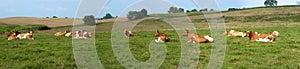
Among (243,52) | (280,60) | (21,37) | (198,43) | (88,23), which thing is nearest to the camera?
(280,60)

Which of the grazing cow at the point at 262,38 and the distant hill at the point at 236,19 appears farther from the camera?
the distant hill at the point at 236,19

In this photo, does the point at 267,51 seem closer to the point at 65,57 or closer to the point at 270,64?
the point at 270,64

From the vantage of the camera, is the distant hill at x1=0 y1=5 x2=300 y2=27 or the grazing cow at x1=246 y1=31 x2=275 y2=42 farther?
the distant hill at x1=0 y1=5 x2=300 y2=27

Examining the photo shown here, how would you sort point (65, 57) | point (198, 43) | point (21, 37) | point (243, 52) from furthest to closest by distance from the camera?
point (21, 37)
point (198, 43)
point (243, 52)
point (65, 57)

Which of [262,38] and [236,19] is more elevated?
[262,38]

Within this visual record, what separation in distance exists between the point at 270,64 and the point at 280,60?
1.20 m

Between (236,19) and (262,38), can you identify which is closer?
(262,38)

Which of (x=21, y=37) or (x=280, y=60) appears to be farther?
(x=21, y=37)

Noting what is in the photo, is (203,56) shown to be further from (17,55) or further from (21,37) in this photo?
Answer: (21,37)

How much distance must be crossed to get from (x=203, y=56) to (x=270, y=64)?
3.27 metres

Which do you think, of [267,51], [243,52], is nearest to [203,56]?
[243,52]

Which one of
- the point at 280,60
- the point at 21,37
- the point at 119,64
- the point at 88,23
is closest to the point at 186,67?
the point at 119,64

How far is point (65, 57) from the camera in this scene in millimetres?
16969

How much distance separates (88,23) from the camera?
6944cm
